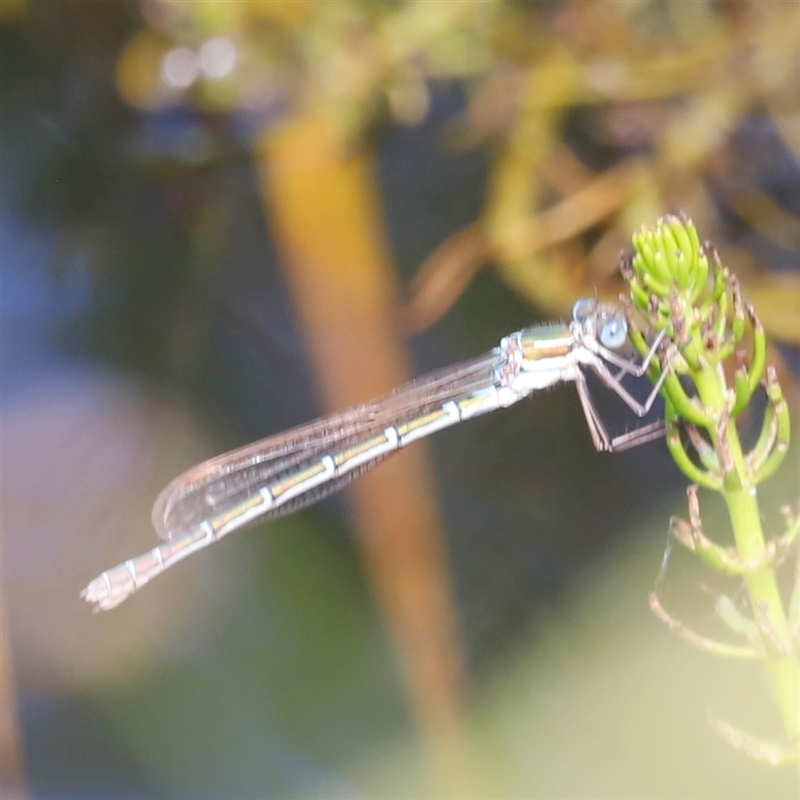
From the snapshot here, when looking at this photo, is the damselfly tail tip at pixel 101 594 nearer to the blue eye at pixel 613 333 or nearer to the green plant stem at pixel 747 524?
the blue eye at pixel 613 333

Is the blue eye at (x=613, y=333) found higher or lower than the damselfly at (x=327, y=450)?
lower

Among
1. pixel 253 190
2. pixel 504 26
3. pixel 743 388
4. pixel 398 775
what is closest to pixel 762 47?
pixel 504 26

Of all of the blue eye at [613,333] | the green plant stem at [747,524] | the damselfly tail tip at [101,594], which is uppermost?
the blue eye at [613,333]

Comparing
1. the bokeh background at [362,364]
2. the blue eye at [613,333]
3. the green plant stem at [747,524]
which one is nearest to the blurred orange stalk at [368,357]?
the bokeh background at [362,364]

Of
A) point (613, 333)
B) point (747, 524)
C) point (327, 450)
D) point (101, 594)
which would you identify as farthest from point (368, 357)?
point (747, 524)

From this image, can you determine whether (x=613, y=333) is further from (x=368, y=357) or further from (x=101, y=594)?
(x=101, y=594)

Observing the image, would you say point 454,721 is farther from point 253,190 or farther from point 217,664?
point 253,190
